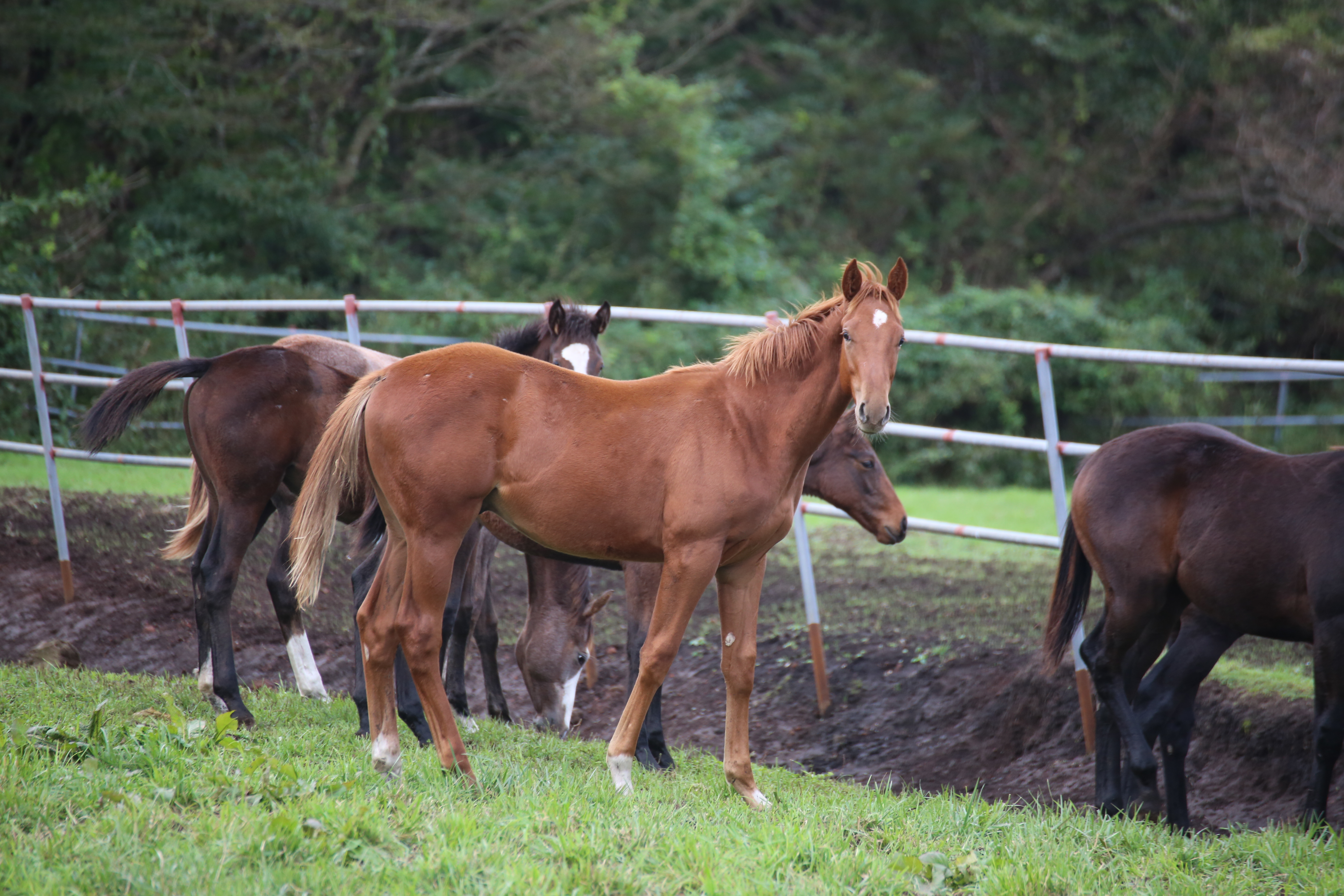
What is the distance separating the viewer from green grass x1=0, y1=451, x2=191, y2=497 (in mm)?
8062

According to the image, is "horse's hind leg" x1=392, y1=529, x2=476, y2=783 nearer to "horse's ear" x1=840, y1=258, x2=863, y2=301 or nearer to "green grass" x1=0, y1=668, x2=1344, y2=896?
"green grass" x1=0, y1=668, x2=1344, y2=896

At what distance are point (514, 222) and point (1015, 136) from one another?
901cm

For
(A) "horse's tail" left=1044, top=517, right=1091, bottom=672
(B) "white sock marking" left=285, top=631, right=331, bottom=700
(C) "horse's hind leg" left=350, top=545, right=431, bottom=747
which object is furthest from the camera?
(B) "white sock marking" left=285, top=631, right=331, bottom=700

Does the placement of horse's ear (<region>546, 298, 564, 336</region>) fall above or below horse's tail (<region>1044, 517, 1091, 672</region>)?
above

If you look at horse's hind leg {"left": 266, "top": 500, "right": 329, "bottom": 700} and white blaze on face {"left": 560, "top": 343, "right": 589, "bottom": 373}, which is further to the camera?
horse's hind leg {"left": 266, "top": 500, "right": 329, "bottom": 700}

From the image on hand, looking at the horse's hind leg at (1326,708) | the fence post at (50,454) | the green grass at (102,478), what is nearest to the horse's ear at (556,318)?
the fence post at (50,454)

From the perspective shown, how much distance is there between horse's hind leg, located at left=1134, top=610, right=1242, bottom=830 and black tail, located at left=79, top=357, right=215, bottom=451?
4.32m

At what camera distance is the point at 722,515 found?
12.4 ft

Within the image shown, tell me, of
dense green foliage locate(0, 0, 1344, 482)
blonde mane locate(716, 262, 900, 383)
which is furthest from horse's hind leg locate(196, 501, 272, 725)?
dense green foliage locate(0, 0, 1344, 482)

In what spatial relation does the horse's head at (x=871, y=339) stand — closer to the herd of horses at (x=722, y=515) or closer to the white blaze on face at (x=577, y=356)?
the herd of horses at (x=722, y=515)

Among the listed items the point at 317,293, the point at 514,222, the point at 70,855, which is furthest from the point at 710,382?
the point at 514,222

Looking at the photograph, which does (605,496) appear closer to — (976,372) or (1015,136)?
(976,372)

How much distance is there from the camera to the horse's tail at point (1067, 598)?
180 inches

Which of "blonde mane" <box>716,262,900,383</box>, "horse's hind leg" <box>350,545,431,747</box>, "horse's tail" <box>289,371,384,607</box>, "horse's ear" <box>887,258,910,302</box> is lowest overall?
"horse's hind leg" <box>350,545,431,747</box>
